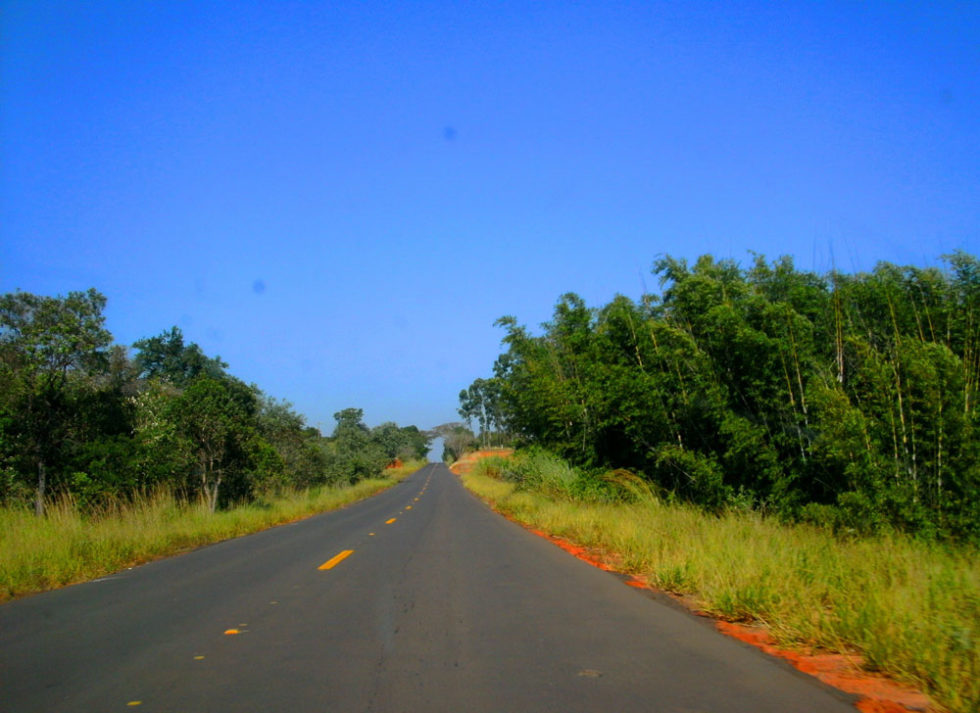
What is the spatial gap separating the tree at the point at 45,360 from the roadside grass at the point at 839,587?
14675 mm

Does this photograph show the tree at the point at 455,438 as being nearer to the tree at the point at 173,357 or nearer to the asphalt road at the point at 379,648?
the tree at the point at 173,357

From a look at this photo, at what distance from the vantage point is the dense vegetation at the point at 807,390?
35.0 feet

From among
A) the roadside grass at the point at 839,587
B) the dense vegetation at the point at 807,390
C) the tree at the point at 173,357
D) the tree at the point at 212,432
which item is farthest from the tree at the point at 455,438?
the roadside grass at the point at 839,587

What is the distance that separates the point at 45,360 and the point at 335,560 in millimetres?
10726

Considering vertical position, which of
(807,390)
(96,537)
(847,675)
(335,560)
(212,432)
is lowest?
(847,675)

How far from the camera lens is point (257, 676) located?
17.6 ft

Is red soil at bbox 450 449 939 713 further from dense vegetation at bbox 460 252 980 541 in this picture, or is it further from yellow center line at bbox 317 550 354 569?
yellow center line at bbox 317 550 354 569

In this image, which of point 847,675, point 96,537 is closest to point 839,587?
point 847,675

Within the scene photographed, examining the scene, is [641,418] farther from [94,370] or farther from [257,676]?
[94,370]

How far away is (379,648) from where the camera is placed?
20.1 feet

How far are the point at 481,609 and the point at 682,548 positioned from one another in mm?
3496

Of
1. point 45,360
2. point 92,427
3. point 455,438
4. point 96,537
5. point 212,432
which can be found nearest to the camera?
point 96,537

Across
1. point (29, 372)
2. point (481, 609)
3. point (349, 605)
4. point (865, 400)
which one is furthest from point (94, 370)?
point (865, 400)

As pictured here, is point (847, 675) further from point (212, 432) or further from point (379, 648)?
point (212, 432)
